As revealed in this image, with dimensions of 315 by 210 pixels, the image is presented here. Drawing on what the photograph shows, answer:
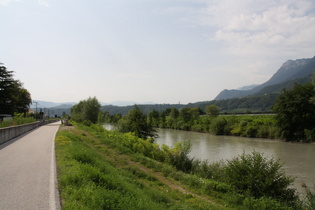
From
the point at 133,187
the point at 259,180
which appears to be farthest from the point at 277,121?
the point at 133,187

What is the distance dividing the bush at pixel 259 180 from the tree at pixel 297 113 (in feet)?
143

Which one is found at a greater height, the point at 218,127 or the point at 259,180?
the point at 259,180

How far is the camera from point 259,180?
12297 millimetres

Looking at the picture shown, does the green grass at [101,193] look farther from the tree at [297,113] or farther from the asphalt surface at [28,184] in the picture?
the tree at [297,113]

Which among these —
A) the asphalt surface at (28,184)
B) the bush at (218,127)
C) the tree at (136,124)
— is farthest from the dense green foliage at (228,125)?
the asphalt surface at (28,184)

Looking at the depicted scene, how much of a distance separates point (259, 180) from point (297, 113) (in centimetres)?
4680

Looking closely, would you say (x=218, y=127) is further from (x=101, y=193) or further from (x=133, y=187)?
(x=101, y=193)

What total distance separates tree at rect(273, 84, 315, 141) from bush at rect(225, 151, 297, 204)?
143ft

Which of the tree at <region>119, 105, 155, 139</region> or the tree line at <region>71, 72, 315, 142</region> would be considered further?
the tree line at <region>71, 72, 315, 142</region>

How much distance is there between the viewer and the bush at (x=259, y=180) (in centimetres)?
1208

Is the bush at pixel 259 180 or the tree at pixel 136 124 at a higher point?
the tree at pixel 136 124

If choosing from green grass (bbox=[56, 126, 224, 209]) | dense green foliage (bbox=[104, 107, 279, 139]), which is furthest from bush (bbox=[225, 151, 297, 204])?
dense green foliage (bbox=[104, 107, 279, 139])

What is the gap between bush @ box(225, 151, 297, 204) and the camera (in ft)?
39.6

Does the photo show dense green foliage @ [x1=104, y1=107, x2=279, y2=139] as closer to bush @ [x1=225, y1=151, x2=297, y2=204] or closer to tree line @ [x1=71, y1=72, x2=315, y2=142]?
tree line @ [x1=71, y1=72, x2=315, y2=142]
